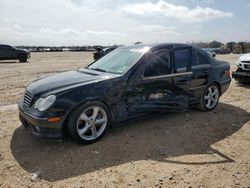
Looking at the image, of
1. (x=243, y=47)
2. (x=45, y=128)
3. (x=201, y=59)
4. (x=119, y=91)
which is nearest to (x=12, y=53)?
(x=201, y=59)

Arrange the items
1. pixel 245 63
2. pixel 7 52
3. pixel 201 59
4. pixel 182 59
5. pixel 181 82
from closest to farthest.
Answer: pixel 181 82
pixel 182 59
pixel 201 59
pixel 245 63
pixel 7 52

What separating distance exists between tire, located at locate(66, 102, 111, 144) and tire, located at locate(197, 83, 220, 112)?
2.58 m

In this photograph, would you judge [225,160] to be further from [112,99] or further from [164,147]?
[112,99]

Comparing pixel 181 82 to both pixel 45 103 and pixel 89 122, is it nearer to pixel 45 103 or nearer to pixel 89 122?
pixel 89 122

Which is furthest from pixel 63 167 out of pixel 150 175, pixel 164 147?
pixel 164 147

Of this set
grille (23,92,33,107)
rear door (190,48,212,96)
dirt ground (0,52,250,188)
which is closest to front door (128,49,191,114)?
rear door (190,48,212,96)

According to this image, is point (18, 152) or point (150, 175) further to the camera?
point (18, 152)

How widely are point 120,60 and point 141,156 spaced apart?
2.05 metres

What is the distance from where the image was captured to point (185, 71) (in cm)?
551

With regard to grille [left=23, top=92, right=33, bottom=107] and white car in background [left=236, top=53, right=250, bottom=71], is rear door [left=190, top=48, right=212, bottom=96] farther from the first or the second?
white car in background [left=236, top=53, right=250, bottom=71]

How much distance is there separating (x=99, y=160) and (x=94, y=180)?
509 mm

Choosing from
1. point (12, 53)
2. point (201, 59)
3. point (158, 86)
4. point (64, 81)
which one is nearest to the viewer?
point (64, 81)

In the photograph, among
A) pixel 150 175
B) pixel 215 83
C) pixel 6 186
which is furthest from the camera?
pixel 215 83

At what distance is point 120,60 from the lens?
17.1ft
